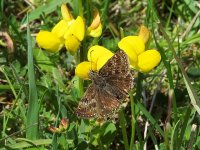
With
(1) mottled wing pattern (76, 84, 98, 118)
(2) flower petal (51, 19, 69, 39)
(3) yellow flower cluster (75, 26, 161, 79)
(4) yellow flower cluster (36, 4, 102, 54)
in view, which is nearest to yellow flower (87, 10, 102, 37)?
(4) yellow flower cluster (36, 4, 102, 54)

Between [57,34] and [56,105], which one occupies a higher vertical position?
[57,34]

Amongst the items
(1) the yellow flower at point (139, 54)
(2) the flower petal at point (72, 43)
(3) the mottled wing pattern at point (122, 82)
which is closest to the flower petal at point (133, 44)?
(1) the yellow flower at point (139, 54)

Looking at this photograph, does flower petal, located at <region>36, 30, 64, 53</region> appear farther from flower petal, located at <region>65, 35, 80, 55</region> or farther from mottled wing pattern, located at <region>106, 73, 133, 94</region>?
mottled wing pattern, located at <region>106, 73, 133, 94</region>

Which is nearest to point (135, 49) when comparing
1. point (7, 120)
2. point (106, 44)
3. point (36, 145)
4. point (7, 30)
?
point (36, 145)

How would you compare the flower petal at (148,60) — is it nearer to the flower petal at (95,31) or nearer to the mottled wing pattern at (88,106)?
the mottled wing pattern at (88,106)

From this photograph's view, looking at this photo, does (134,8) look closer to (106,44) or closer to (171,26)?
→ (171,26)

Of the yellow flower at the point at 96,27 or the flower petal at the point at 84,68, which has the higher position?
the yellow flower at the point at 96,27
